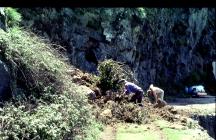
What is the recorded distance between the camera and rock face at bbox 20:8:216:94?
32094 millimetres

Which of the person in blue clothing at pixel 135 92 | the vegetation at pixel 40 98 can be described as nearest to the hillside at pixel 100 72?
the vegetation at pixel 40 98

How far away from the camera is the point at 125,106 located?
20031 millimetres

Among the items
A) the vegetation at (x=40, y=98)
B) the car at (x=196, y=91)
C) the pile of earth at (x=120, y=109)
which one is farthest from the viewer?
the car at (x=196, y=91)

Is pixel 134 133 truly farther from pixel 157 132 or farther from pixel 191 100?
pixel 191 100

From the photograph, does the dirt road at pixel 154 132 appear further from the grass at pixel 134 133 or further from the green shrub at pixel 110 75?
the green shrub at pixel 110 75

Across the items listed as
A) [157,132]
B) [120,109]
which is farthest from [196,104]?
[157,132]

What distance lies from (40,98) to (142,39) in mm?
24976

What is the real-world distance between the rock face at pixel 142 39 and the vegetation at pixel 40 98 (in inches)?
471

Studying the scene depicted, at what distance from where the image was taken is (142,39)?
128 ft

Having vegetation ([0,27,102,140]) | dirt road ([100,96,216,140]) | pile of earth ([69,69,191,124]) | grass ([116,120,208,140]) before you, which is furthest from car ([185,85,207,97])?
vegetation ([0,27,102,140])

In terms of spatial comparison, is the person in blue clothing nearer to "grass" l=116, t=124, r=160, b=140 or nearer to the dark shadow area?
"grass" l=116, t=124, r=160, b=140

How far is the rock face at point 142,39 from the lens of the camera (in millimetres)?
32094

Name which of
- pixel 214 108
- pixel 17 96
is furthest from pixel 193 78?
pixel 17 96

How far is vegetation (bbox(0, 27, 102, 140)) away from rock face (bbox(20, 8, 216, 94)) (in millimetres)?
11976
